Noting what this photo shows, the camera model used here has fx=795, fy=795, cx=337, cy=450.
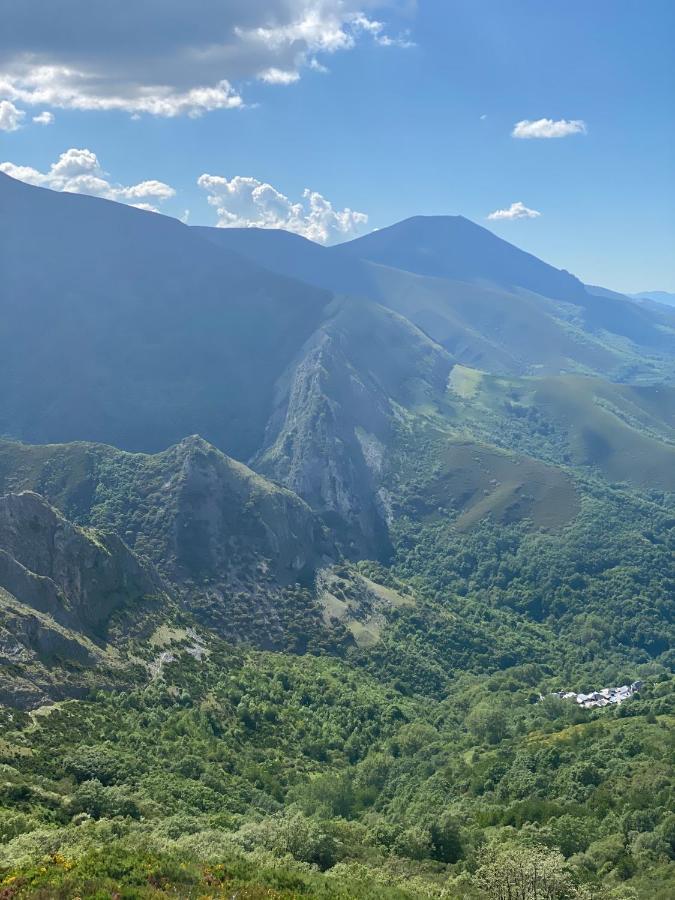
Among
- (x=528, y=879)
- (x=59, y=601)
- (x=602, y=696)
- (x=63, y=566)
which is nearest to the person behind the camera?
(x=528, y=879)

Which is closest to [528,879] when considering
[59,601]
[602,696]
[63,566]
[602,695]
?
[59,601]

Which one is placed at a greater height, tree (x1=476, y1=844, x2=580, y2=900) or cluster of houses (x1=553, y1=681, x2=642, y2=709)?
tree (x1=476, y1=844, x2=580, y2=900)

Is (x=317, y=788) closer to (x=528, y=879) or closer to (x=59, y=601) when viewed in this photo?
(x=59, y=601)

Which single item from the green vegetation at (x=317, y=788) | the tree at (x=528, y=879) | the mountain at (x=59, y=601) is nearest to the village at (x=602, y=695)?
the green vegetation at (x=317, y=788)

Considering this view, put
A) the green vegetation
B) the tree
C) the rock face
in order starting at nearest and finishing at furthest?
the tree < the green vegetation < the rock face

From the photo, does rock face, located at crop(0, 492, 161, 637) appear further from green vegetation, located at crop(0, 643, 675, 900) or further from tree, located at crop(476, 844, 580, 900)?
tree, located at crop(476, 844, 580, 900)

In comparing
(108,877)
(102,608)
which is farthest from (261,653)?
(108,877)

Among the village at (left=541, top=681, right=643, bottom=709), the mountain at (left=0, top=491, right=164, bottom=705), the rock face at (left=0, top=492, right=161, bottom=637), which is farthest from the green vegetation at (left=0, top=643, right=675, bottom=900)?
→ the rock face at (left=0, top=492, right=161, bottom=637)

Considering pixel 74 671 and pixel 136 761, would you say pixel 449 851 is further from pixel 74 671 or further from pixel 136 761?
pixel 74 671
